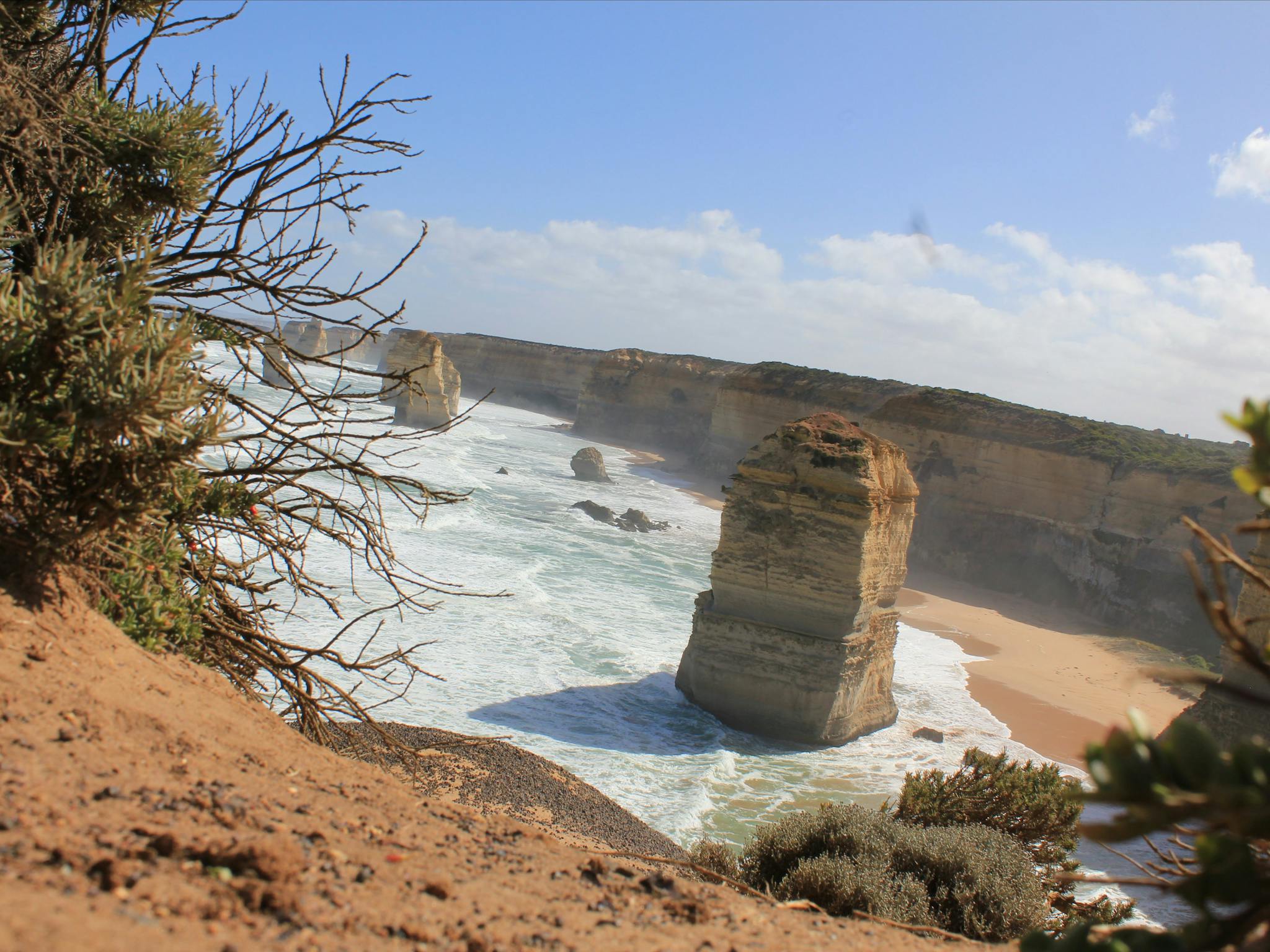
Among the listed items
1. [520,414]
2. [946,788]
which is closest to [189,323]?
Answer: [946,788]

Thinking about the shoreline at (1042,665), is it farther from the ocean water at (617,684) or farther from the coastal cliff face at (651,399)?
the coastal cliff face at (651,399)

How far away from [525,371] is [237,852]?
271 feet

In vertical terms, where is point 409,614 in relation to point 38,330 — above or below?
below

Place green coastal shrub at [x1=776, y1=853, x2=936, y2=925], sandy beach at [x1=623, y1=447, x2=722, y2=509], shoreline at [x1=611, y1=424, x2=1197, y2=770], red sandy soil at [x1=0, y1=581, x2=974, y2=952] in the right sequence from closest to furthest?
red sandy soil at [x1=0, y1=581, x2=974, y2=952] → green coastal shrub at [x1=776, y1=853, x2=936, y2=925] → shoreline at [x1=611, y1=424, x2=1197, y2=770] → sandy beach at [x1=623, y1=447, x2=722, y2=509]

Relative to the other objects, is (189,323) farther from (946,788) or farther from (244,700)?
(946,788)

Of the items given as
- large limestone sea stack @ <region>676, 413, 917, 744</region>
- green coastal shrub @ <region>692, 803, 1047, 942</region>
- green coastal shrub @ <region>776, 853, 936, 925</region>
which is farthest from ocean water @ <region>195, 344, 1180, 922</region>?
green coastal shrub @ <region>776, 853, 936, 925</region>

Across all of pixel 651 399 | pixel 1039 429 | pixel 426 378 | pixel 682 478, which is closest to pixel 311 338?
pixel 651 399

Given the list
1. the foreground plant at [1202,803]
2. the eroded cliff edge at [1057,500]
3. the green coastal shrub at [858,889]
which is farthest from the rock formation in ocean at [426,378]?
the foreground plant at [1202,803]

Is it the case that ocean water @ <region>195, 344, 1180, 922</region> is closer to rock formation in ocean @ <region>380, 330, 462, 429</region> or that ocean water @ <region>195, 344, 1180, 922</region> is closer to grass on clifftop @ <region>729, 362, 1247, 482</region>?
grass on clifftop @ <region>729, 362, 1247, 482</region>

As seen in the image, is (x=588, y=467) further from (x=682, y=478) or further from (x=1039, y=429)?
(x=1039, y=429)

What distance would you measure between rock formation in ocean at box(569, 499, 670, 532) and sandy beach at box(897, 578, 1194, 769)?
853cm

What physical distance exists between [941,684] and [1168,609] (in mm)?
13375

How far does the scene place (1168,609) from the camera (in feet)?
90.1

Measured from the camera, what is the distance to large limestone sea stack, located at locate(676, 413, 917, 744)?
1325 centimetres
